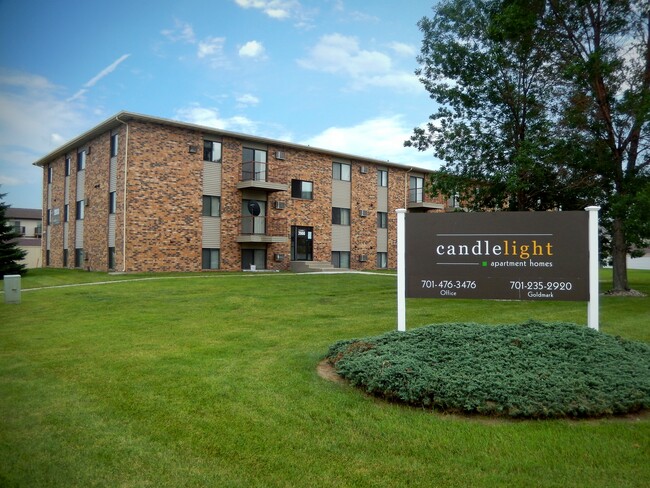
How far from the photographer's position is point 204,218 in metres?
27.2

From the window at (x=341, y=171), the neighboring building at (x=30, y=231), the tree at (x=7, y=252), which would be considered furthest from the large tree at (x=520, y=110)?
the neighboring building at (x=30, y=231)

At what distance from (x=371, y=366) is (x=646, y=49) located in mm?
17878

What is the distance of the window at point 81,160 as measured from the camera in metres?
30.7

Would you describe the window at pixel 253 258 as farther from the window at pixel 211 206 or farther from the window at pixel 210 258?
the window at pixel 211 206

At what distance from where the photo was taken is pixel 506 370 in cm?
542

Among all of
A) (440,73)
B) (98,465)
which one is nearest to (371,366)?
(98,465)

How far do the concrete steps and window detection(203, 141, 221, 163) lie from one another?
7389mm

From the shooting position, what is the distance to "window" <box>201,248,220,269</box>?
2719 cm

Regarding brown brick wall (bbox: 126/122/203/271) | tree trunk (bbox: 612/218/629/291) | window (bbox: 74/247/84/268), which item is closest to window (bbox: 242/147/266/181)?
brown brick wall (bbox: 126/122/203/271)

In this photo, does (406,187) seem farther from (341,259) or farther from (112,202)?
(112,202)

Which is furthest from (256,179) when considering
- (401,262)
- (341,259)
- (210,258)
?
(401,262)

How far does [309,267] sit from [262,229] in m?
3.45

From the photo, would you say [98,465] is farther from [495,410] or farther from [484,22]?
[484,22]

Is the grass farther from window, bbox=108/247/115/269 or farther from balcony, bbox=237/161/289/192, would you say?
balcony, bbox=237/161/289/192
